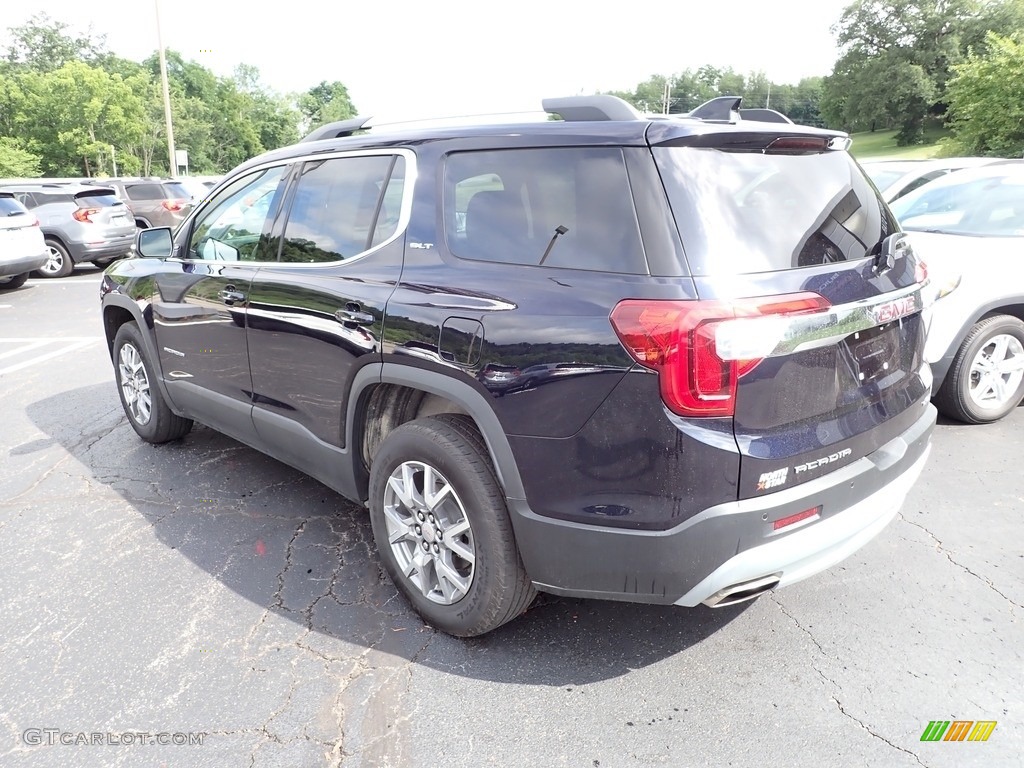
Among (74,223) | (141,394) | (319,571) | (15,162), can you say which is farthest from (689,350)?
(15,162)

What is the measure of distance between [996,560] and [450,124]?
304 cm

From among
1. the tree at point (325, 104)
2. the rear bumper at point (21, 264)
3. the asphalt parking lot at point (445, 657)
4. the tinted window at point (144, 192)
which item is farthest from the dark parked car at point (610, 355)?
the tree at point (325, 104)

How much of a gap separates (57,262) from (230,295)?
40.1 feet

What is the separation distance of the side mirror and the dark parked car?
1560 mm

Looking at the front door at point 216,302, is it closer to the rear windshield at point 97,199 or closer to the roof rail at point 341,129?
the roof rail at point 341,129

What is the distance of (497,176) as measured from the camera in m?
2.62

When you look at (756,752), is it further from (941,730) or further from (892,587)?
(892,587)

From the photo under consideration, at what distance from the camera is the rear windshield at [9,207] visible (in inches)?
438

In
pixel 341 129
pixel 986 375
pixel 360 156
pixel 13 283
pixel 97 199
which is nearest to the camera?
pixel 360 156

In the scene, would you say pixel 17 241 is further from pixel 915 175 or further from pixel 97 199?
pixel 915 175

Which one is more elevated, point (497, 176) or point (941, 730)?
point (497, 176)

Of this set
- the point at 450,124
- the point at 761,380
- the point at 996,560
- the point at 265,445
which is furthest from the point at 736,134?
the point at 265,445

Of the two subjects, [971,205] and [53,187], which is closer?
[971,205]

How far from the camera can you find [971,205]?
5.40 m
